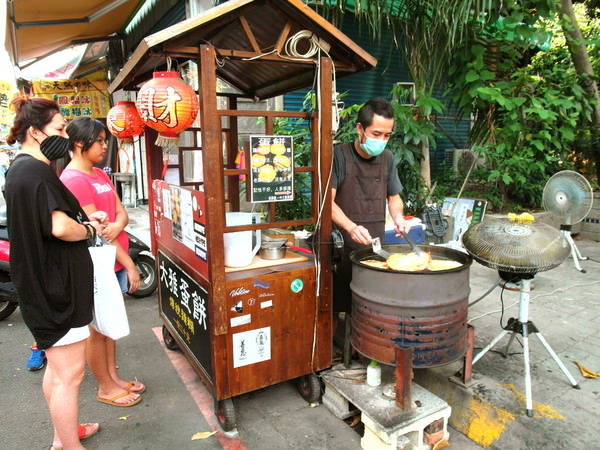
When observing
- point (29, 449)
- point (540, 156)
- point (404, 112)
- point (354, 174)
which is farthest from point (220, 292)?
point (540, 156)

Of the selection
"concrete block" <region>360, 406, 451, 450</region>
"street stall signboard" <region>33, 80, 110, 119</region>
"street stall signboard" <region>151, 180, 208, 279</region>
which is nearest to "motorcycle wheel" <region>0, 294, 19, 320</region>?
"street stall signboard" <region>151, 180, 208, 279</region>

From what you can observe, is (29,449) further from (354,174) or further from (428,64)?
(428,64)

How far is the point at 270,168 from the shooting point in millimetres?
2775

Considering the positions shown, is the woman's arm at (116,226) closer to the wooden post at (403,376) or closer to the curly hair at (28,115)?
the curly hair at (28,115)

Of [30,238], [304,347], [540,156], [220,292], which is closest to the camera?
[30,238]

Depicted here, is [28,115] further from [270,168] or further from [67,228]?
[270,168]

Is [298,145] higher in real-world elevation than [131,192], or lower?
higher

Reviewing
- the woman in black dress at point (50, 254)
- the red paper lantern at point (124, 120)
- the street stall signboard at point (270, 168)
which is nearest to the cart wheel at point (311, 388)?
the street stall signboard at point (270, 168)

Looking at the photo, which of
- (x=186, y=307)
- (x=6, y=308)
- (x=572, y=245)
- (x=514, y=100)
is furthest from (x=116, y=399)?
(x=514, y=100)

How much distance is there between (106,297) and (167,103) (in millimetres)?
1326

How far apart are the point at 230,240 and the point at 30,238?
1154 mm

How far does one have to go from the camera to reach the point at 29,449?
281 centimetres

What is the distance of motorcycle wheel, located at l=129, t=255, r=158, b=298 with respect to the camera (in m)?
5.62

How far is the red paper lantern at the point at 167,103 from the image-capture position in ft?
8.50
